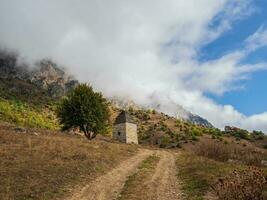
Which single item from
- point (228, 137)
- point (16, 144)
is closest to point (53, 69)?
point (228, 137)

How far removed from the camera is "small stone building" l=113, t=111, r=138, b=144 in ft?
227

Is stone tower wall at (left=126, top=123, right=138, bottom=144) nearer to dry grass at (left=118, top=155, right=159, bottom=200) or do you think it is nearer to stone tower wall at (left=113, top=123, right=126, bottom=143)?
stone tower wall at (left=113, top=123, right=126, bottom=143)

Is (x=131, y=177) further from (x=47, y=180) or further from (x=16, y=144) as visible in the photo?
(x=16, y=144)

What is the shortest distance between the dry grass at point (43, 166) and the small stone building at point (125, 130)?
32.5 m

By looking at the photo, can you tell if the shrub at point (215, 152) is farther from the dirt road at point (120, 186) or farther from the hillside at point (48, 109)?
the hillside at point (48, 109)

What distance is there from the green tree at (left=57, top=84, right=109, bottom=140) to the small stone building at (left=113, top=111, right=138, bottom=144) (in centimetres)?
1054

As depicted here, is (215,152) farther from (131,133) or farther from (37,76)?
(37,76)

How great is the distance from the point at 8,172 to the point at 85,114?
3359 cm

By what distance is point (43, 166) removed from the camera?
25.6 meters

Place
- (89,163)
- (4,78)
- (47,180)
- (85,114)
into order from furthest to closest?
(4,78) < (85,114) < (89,163) < (47,180)

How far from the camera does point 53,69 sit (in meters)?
148

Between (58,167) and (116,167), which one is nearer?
(58,167)

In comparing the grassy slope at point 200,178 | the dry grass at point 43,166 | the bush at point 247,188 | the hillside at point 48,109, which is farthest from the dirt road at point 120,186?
the hillside at point 48,109

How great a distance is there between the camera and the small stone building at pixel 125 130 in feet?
227
